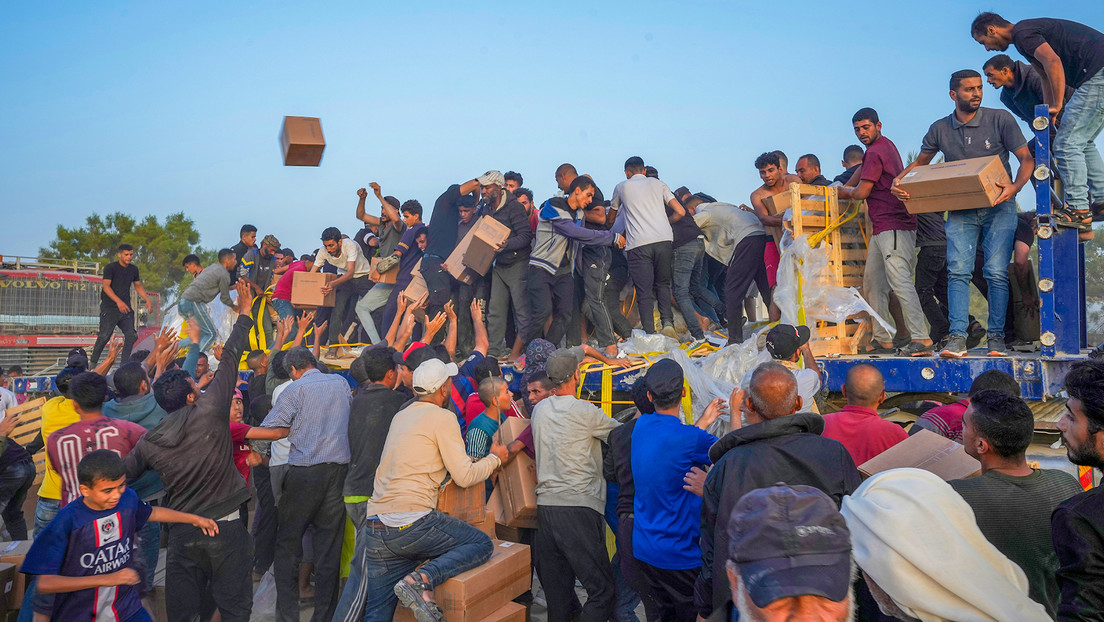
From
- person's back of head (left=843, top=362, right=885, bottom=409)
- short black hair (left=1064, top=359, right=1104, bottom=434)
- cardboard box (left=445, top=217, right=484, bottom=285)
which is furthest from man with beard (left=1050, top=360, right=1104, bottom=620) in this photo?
cardboard box (left=445, top=217, right=484, bottom=285)

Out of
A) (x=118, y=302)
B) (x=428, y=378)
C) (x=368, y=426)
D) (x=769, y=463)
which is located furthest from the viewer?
(x=118, y=302)

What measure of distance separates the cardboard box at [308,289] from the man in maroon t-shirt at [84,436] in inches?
203

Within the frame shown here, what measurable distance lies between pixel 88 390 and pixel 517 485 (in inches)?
109

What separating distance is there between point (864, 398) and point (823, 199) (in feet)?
9.34

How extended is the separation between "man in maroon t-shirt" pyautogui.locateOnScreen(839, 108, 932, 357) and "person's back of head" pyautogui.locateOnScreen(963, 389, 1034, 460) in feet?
10.7

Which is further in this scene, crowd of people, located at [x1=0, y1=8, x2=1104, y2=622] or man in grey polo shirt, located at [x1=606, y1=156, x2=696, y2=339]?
man in grey polo shirt, located at [x1=606, y1=156, x2=696, y2=339]

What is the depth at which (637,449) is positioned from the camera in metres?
4.03

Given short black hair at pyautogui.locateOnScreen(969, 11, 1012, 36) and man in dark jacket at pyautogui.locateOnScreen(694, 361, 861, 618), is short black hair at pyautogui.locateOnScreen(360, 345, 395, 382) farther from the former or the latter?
short black hair at pyautogui.locateOnScreen(969, 11, 1012, 36)

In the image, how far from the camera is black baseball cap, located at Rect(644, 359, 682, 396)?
3947mm

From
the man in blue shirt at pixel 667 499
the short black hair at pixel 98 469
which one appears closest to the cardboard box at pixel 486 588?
the man in blue shirt at pixel 667 499

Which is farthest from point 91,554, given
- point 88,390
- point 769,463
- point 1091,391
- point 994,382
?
point 994,382

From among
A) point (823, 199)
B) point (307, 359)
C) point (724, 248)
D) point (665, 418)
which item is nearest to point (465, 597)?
point (665, 418)

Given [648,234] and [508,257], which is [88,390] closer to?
[508,257]

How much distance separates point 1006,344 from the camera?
586 centimetres
